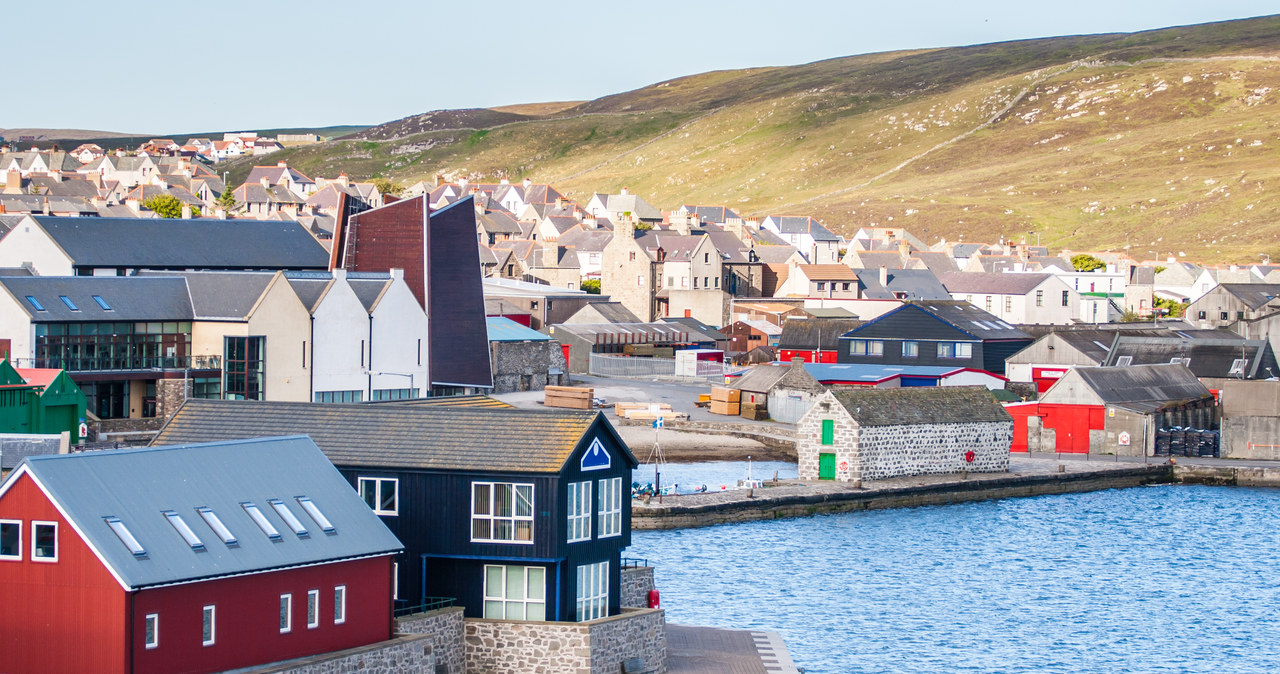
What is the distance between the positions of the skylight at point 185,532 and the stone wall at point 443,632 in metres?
4.23

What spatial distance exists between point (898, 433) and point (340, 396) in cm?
1938

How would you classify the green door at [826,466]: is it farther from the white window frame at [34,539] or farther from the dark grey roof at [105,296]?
the white window frame at [34,539]

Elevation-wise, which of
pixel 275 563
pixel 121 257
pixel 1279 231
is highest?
pixel 1279 231

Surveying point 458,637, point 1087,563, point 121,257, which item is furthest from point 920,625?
point 121,257

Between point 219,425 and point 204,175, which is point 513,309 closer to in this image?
point 219,425

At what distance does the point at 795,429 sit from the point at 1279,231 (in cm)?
11922

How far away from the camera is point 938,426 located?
181 ft

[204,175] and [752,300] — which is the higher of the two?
[204,175]

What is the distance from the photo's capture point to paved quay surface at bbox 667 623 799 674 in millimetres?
27578

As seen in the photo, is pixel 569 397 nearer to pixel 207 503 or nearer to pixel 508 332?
pixel 508 332

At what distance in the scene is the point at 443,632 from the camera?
2508 cm

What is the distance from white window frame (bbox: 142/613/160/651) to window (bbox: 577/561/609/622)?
7634 millimetres

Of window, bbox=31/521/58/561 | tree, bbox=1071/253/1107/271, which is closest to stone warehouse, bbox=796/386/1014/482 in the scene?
window, bbox=31/521/58/561

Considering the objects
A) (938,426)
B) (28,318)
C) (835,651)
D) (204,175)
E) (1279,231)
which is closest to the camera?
(835,651)
